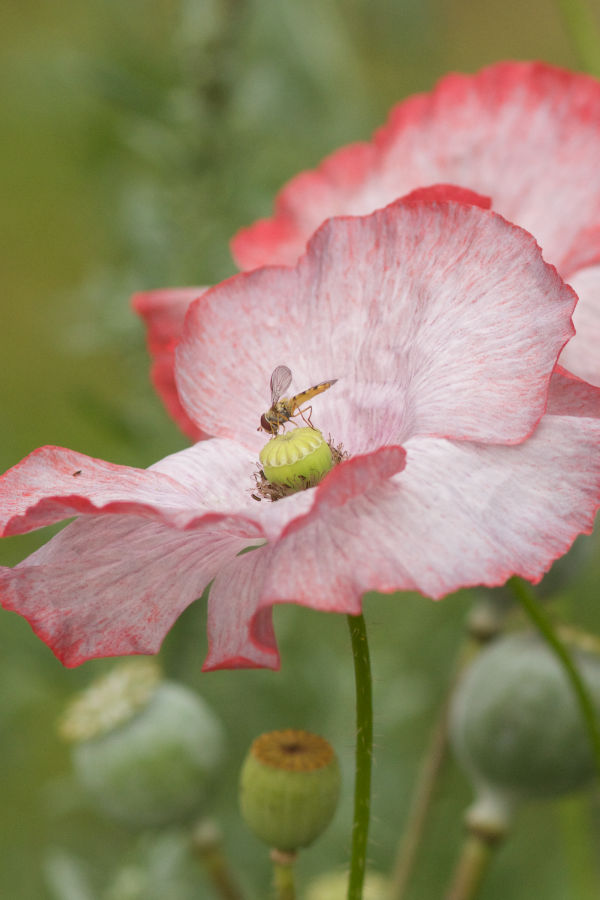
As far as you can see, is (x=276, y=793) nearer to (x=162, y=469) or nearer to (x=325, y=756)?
(x=325, y=756)

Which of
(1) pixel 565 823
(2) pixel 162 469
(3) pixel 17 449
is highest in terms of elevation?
(3) pixel 17 449

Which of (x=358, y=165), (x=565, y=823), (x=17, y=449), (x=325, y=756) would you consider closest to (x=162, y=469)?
(x=325, y=756)

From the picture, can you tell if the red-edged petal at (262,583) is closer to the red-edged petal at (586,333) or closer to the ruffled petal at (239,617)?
the ruffled petal at (239,617)

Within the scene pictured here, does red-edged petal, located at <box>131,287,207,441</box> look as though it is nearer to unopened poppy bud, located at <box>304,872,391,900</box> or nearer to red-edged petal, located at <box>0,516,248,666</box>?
red-edged petal, located at <box>0,516,248,666</box>

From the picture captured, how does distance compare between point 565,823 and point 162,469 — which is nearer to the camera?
point 162,469

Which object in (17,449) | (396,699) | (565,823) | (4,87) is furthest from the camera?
(4,87)

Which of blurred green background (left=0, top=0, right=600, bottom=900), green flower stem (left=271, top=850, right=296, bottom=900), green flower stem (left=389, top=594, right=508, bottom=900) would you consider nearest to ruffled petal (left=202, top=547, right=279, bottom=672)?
green flower stem (left=271, top=850, right=296, bottom=900)
